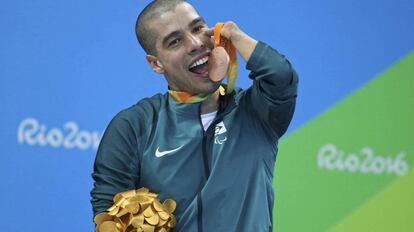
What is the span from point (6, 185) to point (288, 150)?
1006mm

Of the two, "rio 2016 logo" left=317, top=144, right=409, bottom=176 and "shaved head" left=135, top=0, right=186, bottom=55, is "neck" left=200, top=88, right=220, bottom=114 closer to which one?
"shaved head" left=135, top=0, right=186, bottom=55

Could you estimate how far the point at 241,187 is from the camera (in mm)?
1494

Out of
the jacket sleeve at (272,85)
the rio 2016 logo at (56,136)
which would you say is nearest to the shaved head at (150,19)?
the jacket sleeve at (272,85)

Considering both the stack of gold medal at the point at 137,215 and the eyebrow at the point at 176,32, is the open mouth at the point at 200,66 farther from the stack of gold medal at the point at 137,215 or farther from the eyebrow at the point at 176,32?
the stack of gold medal at the point at 137,215

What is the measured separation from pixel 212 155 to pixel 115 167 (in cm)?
20

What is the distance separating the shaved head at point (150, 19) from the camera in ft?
5.24

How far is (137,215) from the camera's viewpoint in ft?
4.74

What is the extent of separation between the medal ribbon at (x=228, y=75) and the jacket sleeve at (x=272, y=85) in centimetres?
6

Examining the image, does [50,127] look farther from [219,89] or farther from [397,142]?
[397,142]

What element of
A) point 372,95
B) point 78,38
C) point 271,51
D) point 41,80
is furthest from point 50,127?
point 372,95

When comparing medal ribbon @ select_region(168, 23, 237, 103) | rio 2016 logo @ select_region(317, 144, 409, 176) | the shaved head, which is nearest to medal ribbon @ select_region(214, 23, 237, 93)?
medal ribbon @ select_region(168, 23, 237, 103)

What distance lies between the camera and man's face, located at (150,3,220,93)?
158 cm

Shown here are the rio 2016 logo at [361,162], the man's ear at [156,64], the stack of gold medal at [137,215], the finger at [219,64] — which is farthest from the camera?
the rio 2016 logo at [361,162]

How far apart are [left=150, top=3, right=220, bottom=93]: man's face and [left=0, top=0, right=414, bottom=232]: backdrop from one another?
0.79 metres
